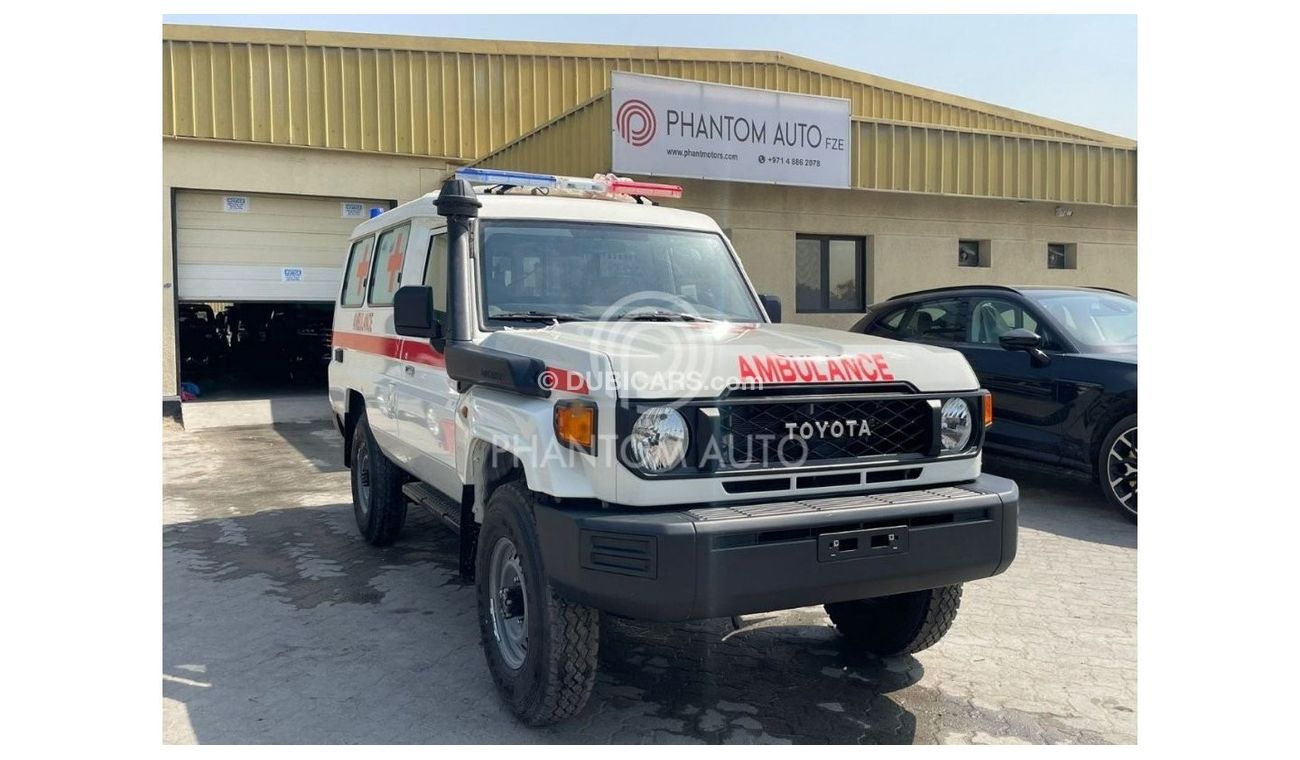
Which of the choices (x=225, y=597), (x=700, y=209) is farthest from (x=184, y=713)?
(x=700, y=209)

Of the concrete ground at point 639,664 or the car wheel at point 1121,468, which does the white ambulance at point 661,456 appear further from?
the car wheel at point 1121,468

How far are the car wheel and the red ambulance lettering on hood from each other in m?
3.75

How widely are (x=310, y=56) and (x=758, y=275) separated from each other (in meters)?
7.19

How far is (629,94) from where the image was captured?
1042 centimetres

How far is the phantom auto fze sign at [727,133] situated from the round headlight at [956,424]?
7.28 metres

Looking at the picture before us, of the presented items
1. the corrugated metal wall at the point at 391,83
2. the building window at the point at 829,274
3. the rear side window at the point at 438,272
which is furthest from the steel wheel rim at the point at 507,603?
the corrugated metal wall at the point at 391,83

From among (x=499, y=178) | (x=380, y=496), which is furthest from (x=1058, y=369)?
(x=380, y=496)

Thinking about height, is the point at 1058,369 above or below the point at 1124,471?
above

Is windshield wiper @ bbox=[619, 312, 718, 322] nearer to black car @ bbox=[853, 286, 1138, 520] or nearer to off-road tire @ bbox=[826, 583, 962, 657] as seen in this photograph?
off-road tire @ bbox=[826, 583, 962, 657]

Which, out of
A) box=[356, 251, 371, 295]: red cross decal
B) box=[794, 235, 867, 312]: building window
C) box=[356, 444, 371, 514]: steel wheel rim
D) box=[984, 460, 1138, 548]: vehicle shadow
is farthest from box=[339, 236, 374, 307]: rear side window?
box=[794, 235, 867, 312]: building window

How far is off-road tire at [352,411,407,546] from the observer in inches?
243

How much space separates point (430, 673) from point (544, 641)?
105cm

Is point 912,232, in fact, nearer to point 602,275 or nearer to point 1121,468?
point 1121,468

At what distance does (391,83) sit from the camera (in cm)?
1399
